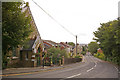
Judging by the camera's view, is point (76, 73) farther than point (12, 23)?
Yes

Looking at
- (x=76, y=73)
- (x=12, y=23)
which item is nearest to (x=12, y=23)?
(x=12, y=23)

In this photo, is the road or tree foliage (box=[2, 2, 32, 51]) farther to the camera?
tree foliage (box=[2, 2, 32, 51])

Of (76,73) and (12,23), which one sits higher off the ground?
(12,23)

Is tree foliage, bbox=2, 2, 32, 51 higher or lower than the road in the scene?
higher

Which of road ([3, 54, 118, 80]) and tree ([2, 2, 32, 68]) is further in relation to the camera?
tree ([2, 2, 32, 68])

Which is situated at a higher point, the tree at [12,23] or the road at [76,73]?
the tree at [12,23]

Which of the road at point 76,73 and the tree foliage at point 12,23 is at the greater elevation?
the tree foliage at point 12,23

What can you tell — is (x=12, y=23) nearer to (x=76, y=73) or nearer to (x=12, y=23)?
(x=12, y=23)

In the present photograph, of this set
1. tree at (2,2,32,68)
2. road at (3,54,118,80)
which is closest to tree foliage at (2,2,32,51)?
tree at (2,2,32,68)

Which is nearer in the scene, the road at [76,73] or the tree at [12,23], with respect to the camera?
the road at [76,73]

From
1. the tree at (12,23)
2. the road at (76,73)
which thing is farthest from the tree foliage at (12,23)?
the road at (76,73)

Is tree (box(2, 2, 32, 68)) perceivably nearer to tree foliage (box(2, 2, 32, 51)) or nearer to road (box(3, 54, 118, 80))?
tree foliage (box(2, 2, 32, 51))

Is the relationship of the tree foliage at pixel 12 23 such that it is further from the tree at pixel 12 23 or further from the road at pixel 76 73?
the road at pixel 76 73

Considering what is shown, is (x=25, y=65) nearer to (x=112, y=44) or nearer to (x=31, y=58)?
(x=31, y=58)
